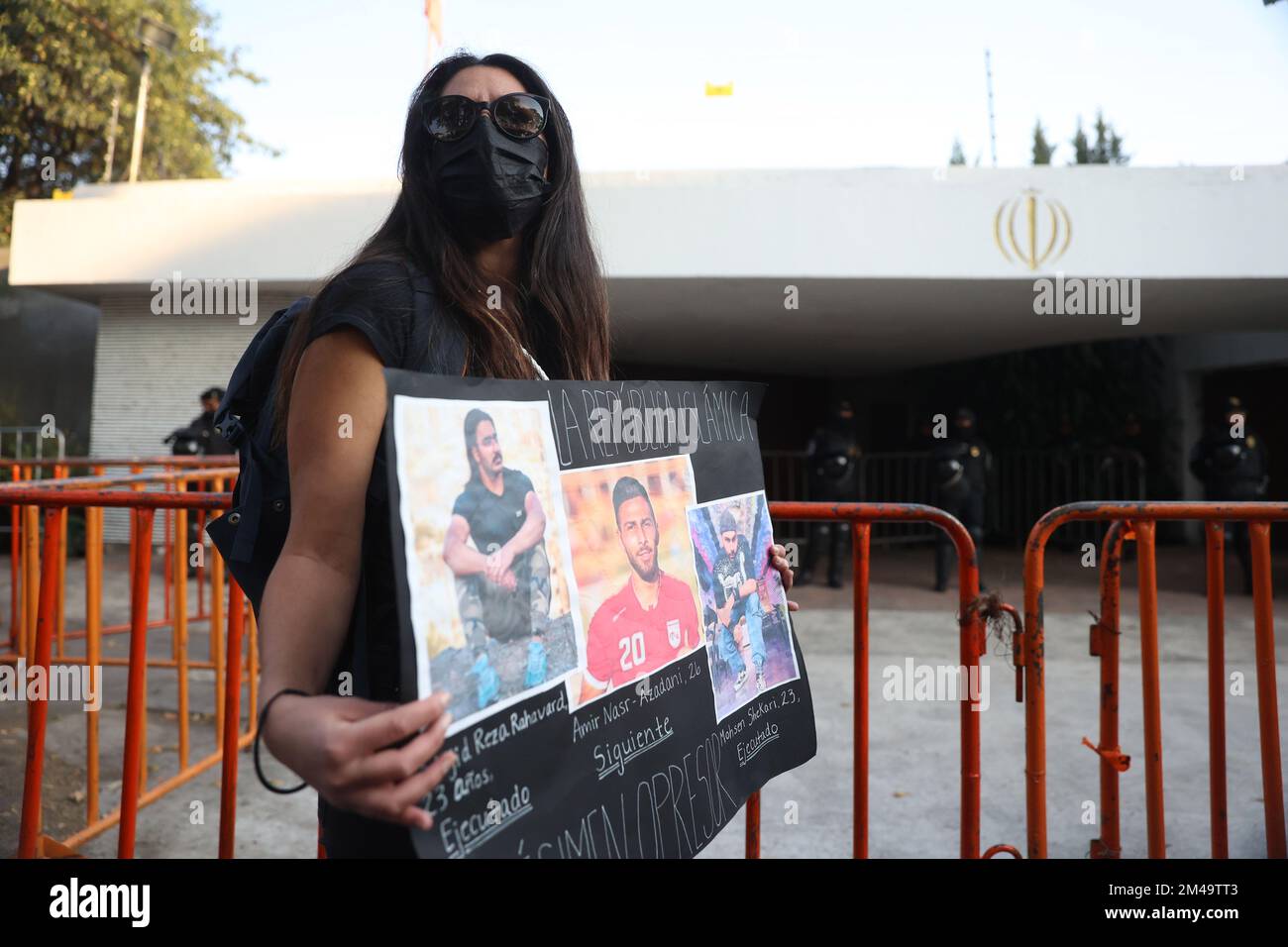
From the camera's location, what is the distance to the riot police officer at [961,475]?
9.41 m

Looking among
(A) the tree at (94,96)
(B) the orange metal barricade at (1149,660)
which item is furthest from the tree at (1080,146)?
(B) the orange metal barricade at (1149,660)

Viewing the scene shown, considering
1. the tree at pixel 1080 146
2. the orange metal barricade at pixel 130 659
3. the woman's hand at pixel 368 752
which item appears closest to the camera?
the woman's hand at pixel 368 752

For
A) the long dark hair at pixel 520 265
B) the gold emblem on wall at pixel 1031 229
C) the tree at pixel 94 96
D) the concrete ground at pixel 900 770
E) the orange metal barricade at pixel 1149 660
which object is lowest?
the concrete ground at pixel 900 770

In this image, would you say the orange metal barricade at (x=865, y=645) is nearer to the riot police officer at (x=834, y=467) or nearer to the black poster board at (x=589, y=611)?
the black poster board at (x=589, y=611)

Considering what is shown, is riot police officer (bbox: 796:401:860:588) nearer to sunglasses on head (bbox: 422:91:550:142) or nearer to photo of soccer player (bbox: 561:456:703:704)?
photo of soccer player (bbox: 561:456:703:704)

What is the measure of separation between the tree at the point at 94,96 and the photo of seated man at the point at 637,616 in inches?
654

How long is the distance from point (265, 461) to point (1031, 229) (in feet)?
29.0

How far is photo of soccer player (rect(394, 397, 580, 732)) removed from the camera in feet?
3.53

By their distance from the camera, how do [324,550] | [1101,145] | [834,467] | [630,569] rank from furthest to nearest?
[1101,145], [834,467], [630,569], [324,550]

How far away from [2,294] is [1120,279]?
1634 centimetres

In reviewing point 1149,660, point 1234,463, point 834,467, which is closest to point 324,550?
point 1149,660

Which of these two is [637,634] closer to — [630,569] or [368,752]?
[630,569]

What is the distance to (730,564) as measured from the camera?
5.59 ft

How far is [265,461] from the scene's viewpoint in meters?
1.33
